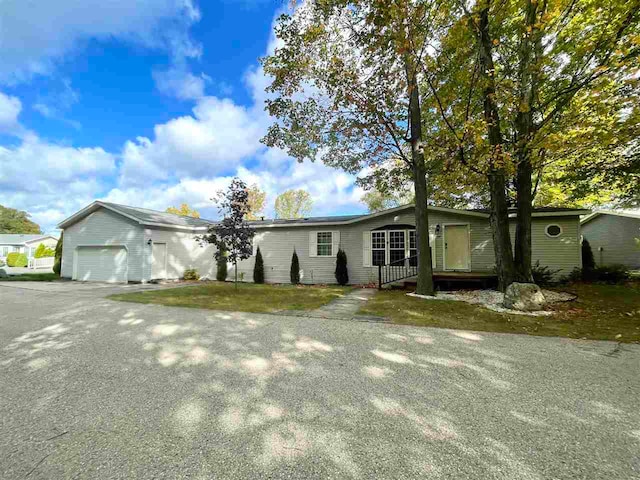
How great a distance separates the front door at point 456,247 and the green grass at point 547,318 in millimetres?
3712

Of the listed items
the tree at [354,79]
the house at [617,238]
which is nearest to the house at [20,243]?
the tree at [354,79]

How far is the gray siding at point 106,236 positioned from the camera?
14109mm

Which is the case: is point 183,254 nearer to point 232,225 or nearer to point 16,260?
point 232,225

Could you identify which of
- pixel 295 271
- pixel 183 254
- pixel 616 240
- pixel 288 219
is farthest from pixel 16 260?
pixel 616 240

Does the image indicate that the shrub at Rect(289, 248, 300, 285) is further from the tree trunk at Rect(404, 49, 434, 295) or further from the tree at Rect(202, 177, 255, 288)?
the tree trunk at Rect(404, 49, 434, 295)

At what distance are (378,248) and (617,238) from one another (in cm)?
1449

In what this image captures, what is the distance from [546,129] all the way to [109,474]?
10441mm

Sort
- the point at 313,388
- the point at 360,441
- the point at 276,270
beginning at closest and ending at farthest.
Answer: the point at 360,441
the point at 313,388
the point at 276,270

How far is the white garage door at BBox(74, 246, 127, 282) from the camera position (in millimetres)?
14492

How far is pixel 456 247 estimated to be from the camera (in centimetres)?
1178

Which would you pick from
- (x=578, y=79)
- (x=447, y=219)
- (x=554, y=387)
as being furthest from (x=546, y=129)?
(x=554, y=387)

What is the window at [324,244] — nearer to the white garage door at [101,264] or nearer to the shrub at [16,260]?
the white garage door at [101,264]

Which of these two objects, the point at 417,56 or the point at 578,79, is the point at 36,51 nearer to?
the point at 417,56

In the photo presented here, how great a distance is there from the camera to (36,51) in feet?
32.7
